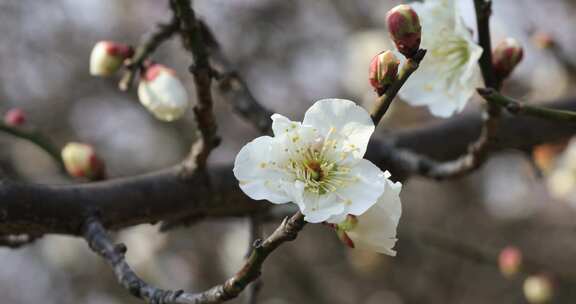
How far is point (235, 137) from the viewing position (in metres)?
5.30

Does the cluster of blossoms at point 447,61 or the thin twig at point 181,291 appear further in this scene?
the cluster of blossoms at point 447,61

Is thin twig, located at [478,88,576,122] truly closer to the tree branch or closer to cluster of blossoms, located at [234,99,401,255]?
cluster of blossoms, located at [234,99,401,255]

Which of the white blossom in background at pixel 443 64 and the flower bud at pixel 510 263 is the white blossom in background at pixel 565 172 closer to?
the flower bud at pixel 510 263

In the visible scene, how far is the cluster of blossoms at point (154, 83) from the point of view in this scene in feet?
5.67

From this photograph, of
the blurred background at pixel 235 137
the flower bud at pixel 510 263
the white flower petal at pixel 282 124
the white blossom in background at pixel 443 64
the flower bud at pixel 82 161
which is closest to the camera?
the white flower petal at pixel 282 124

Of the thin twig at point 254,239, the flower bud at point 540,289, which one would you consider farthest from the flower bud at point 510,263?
the thin twig at point 254,239

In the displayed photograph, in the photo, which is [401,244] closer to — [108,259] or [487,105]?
[487,105]

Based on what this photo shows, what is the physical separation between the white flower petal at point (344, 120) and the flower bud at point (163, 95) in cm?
65

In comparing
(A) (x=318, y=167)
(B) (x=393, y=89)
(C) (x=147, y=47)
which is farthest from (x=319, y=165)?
(C) (x=147, y=47)

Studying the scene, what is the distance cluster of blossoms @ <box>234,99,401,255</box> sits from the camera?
3.60 ft

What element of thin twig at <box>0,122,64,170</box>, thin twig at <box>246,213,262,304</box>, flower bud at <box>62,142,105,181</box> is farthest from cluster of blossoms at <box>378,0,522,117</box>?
thin twig at <box>0,122,64,170</box>

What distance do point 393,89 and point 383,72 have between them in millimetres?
35

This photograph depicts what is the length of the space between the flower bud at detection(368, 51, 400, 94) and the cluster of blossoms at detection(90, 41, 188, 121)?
747 millimetres

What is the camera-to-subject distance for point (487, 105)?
1.56 m
